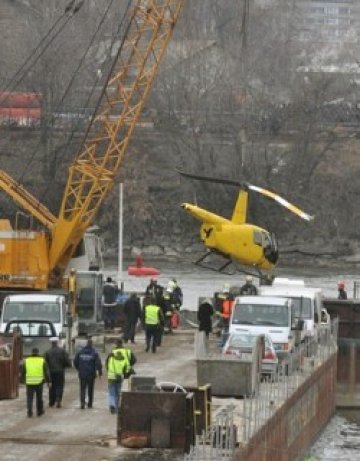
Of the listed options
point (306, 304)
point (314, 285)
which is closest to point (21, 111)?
point (314, 285)

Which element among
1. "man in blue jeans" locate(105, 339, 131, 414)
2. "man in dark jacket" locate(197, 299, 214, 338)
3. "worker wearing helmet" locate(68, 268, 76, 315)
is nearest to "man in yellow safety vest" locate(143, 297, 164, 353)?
"man in dark jacket" locate(197, 299, 214, 338)

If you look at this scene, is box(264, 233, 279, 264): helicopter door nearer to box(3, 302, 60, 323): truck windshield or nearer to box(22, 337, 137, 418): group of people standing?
box(3, 302, 60, 323): truck windshield

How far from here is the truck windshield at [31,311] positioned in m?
40.8

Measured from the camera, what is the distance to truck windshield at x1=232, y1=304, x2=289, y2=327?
40781 millimetres

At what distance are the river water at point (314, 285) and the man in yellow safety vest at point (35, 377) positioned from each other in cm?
831

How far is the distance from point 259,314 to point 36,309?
18.1ft

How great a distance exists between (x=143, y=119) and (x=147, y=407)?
91.7 metres

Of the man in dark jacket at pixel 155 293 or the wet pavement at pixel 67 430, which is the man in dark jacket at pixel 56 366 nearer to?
the wet pavement at pixel 67 430

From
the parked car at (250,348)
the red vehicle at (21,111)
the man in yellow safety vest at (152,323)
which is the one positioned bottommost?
the parked car at (250,348)

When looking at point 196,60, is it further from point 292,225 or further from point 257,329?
point 257,329

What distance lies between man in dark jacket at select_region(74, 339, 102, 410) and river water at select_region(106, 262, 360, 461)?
6.87m

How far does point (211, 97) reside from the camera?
388ft

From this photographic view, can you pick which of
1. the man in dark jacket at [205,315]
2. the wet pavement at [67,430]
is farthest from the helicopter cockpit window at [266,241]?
the wet pavement at [67,430]

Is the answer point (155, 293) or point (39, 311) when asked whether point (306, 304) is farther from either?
point (39, 311)
